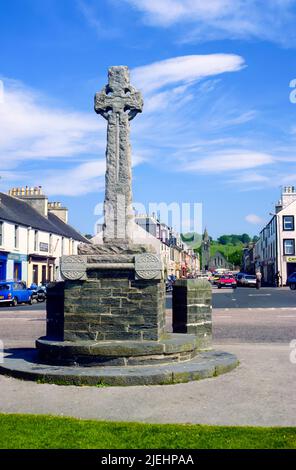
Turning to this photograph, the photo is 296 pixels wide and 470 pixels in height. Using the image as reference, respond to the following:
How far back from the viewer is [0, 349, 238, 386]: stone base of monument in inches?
286

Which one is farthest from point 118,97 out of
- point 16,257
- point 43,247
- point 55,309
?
point 43,247

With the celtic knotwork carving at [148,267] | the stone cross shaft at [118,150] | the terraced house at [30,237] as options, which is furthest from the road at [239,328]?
the terraced house at [30,237]

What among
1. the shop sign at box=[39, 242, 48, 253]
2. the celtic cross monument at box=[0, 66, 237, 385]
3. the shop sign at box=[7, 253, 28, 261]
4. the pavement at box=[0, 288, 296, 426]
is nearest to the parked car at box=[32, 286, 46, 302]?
the shop sign at box=[7, 253, 28, 261]

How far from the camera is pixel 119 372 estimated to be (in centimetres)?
746

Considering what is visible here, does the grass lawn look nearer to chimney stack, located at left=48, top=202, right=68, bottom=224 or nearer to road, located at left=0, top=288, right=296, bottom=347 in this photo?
road, located at left=0, top=288, right=296, bottom=347

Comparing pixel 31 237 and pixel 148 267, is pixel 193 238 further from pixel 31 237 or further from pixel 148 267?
pixel 148 267

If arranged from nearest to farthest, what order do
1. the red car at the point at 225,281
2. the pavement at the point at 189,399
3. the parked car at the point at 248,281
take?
the pavement at the point at 189,399 < the parked car at the point at 248,281 < the red car at the point at 225,281

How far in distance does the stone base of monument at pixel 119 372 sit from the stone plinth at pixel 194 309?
1435 millimetres

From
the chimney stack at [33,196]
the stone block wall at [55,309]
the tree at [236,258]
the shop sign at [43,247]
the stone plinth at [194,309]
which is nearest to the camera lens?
the stone block wall at [55,309]

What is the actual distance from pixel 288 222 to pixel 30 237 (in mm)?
33061

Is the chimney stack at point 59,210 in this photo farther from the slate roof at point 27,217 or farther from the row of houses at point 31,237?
the slate roof at point 27,217

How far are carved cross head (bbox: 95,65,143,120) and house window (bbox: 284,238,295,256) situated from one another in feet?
175

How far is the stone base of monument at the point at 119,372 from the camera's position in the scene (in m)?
7.26
